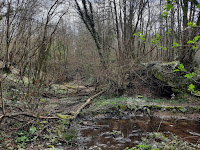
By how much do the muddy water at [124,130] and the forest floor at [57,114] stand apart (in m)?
0.41

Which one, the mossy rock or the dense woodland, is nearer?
the dense woodland

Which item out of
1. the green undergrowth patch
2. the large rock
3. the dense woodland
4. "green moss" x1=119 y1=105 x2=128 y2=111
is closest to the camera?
the dense woodland

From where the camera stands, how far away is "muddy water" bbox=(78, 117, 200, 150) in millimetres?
5207

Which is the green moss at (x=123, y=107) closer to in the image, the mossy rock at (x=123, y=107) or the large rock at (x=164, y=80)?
the mossy rock at (x=123, y=107)

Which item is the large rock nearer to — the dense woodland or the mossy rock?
the dense woodland

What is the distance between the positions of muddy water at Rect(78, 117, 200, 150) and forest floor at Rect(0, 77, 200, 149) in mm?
406

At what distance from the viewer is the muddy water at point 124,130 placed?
5207 millimetres

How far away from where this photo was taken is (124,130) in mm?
6375

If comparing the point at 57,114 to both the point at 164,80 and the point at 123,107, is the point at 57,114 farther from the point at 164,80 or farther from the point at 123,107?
the point at 164,80

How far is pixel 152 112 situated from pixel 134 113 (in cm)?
87

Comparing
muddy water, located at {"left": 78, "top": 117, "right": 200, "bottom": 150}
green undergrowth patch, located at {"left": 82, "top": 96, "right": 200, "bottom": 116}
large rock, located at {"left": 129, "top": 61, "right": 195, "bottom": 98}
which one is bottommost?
muddy water, located at {"left": 78, "top": 117, "right": 200, "bottom": 150}

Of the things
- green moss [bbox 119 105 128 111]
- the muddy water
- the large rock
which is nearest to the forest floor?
green moss [bbox 119 105 128 111]

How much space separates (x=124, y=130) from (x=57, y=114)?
2768 millimetres

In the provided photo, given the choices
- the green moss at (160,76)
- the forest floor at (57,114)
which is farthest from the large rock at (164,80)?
the forest floor at (57,114)
